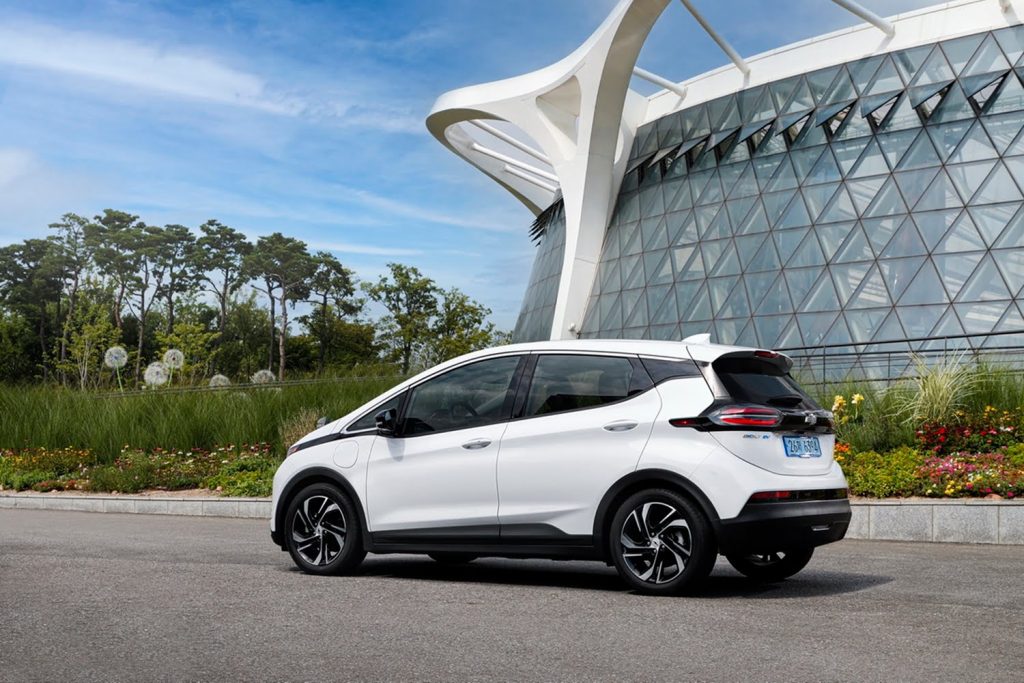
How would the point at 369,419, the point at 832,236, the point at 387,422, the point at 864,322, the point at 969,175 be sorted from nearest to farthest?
the point at 387,422
the point at 369,419
the point at 864,322
the point at 969,175
the point at 832,236

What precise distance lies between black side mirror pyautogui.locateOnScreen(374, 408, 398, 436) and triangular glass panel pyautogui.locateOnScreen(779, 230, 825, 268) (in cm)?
2205

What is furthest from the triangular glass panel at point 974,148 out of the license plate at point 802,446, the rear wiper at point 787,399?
the license plate at point 802,446

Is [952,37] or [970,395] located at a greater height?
[952,37]

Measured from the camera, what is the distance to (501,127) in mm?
41312

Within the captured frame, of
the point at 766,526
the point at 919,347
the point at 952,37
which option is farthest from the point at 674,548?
the point at 952,37

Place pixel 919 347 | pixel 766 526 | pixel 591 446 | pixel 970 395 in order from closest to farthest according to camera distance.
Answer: pixel 766 526
pixel 591 446
pixel 970 395
pixel 919 347

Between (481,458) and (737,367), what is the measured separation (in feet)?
6.13

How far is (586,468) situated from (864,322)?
21126 mm

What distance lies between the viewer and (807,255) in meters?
29.0

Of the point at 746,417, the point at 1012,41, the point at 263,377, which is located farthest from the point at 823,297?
the point at 263,377

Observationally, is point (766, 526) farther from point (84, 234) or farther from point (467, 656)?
Result: point (84, 234)

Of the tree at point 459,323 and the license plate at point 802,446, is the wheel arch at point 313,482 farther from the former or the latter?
the tree at point 459,323

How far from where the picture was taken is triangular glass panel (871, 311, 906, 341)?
86.8 feet

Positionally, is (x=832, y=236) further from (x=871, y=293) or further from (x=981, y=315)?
(x=981, y=315)
